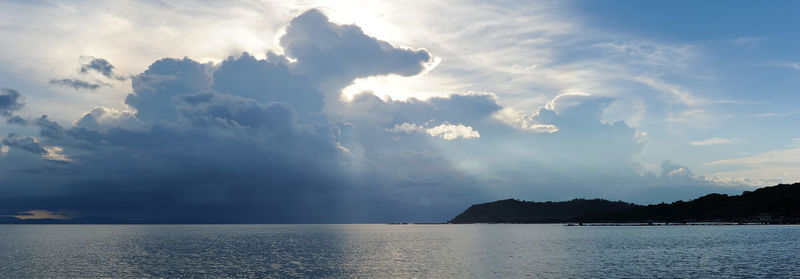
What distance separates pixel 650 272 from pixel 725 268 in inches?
543

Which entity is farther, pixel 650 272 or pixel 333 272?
pixel 333 272

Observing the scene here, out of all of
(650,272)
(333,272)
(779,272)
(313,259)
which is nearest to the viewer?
(779,272)

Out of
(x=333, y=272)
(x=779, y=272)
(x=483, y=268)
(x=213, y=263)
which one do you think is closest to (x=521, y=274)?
(x=483, y=268)

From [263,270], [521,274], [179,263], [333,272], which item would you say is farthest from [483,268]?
[179,263]

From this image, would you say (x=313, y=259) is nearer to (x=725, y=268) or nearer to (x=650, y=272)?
(x=650, y=272)

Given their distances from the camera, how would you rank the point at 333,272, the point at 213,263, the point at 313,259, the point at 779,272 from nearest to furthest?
the point at 779,272 → the point at 333,272 → the point at 213,263 → the point at 313,259

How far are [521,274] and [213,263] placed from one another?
204 feet

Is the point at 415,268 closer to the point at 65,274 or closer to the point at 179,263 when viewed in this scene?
the point at 179,263

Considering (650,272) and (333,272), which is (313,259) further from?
(650,272)

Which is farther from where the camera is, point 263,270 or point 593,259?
point 593,259

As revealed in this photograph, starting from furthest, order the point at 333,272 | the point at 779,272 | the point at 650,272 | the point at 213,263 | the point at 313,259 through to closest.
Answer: the point at 313,259 → the point at 213,263 → the point at 333,272 → the point at 650,272 → the point at 779,272

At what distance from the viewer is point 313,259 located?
119m

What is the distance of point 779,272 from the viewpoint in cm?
8056

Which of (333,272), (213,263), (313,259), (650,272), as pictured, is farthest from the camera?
(313,259)
